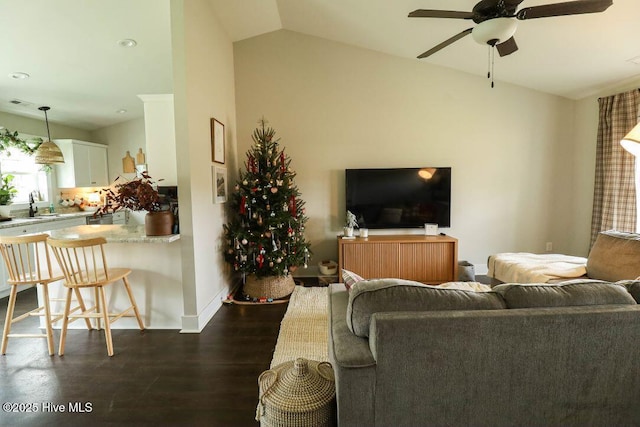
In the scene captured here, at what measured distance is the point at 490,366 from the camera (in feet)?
3.87

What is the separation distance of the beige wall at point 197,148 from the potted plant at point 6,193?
314 cm

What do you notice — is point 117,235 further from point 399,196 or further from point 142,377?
point 399,196

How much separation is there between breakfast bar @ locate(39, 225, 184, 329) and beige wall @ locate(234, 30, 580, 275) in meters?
1.96

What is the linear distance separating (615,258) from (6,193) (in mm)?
7053

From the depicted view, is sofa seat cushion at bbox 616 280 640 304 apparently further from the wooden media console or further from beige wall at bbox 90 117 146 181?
beige wall at bbox 90 117 146 181

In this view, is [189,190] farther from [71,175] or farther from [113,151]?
[113,151]

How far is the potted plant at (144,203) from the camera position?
99.5 inches

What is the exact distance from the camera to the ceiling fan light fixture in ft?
6.65

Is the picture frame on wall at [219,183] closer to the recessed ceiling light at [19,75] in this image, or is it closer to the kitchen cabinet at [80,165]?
the recessed ceiling light at [19,75]

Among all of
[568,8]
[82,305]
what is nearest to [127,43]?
[82,305]

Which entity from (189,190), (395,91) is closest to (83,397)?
(189,190)

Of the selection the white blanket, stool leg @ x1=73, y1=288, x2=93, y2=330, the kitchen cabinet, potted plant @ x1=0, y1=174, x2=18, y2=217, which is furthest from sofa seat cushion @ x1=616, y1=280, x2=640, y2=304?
the kitchen cabinet

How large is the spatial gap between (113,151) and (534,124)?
752 centimetres

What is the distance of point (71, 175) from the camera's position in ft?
17.1
